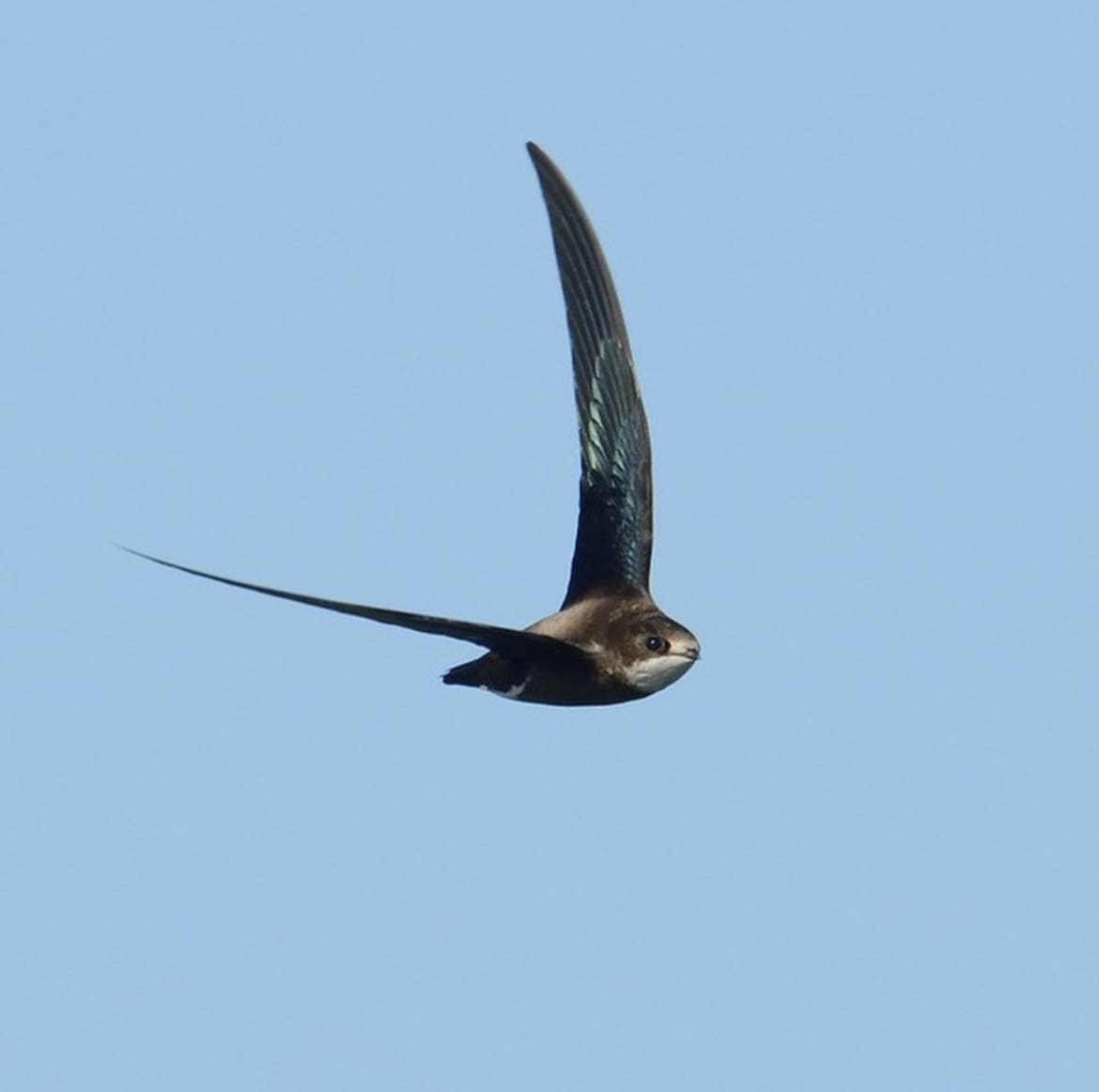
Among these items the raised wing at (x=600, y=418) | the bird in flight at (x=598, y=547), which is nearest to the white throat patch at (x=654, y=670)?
the bird in flight at (x=598, y=547)

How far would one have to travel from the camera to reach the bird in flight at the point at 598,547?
36.8 ft

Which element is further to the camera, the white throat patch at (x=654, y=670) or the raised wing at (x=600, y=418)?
the raised wing at (x=600, y=418)

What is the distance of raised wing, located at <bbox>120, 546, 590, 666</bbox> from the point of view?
8148 millimetres

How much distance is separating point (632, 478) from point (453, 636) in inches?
107

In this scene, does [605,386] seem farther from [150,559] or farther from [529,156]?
[150,559]

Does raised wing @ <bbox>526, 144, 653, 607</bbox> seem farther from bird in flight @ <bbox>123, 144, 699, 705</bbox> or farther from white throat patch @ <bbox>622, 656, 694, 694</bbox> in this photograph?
white throat patch @ <bbox>622, 656, 694, 694</bbox>

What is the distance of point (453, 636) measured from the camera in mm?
10055

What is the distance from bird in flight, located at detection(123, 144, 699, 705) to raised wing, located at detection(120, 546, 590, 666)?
1 cm

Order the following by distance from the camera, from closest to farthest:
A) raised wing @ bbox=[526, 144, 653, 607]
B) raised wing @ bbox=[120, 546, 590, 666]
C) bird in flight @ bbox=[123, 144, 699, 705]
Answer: raised wing @ bbox=[120, 546, 590, 666], bird in flight @ bbox=[123, 144, 699, 705], raised wing @ bbox=[526, 144, 653, 607]

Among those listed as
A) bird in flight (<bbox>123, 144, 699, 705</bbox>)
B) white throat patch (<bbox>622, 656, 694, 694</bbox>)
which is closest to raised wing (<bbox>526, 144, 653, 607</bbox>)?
bird in flight (<bbox>123, 144, 699, 705</bbox>)

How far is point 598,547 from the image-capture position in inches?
484

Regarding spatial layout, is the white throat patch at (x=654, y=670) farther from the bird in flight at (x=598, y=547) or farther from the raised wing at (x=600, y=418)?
the raised wing at (x=600, y=418)

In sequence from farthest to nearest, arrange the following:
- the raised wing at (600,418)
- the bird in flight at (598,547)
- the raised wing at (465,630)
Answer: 1. the raised wing at (600,418)
2. the bird in flight at (598,547)
3. the raised wing at (465,630)

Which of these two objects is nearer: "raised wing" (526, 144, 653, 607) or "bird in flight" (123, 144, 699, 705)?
"bird in flight" (123, 144, 699, 705)
